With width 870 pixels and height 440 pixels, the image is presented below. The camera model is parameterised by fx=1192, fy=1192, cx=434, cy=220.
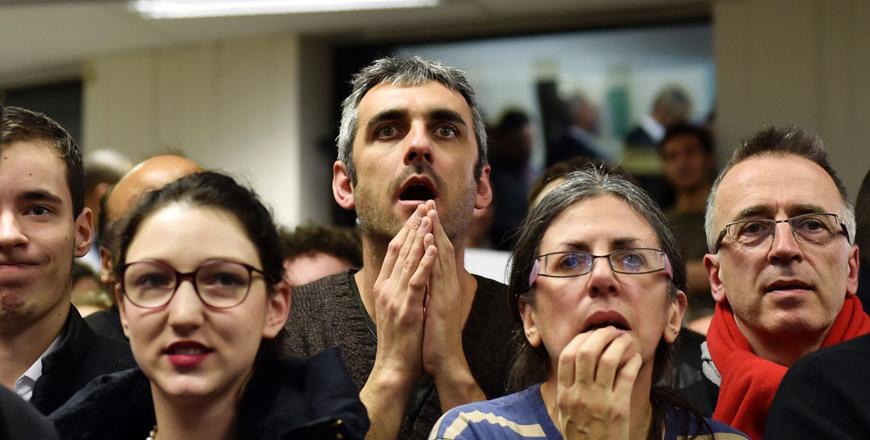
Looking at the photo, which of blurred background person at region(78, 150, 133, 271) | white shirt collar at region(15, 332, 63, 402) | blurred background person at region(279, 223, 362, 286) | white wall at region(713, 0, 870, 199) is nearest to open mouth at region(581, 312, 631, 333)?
white shirt collar at region(15, 332, 63, 402)

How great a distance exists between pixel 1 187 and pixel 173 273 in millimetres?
504

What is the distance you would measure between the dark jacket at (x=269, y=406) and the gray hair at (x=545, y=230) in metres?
0.33

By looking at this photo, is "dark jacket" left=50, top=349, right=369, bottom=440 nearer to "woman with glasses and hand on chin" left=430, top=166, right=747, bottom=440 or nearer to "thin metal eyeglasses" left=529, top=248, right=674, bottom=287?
"woman with glasses and hand on chin" left=430, top=166, right=747, bottom=440

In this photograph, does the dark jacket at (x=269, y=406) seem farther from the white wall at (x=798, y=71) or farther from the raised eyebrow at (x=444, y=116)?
the white wall at (x=798, y=71)

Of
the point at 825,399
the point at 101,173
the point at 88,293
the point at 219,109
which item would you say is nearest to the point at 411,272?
the point at 825,399

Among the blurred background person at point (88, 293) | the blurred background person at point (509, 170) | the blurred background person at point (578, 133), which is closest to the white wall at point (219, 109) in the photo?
the blurred background person at point (509, 170)

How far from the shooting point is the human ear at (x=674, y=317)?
73.0 inches

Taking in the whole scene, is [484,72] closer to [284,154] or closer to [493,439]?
[284,154]

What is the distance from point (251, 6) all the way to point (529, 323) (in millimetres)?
3736

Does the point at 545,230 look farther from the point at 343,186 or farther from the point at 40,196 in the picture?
the point at 40,196

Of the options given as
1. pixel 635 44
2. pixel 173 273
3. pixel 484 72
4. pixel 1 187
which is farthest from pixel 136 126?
pixel 173 273

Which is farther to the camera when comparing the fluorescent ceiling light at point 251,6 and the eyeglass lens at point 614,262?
the fluorescent ceiling light at point 251,6

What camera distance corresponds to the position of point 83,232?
6.95 feet

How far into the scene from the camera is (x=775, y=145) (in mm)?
2318
